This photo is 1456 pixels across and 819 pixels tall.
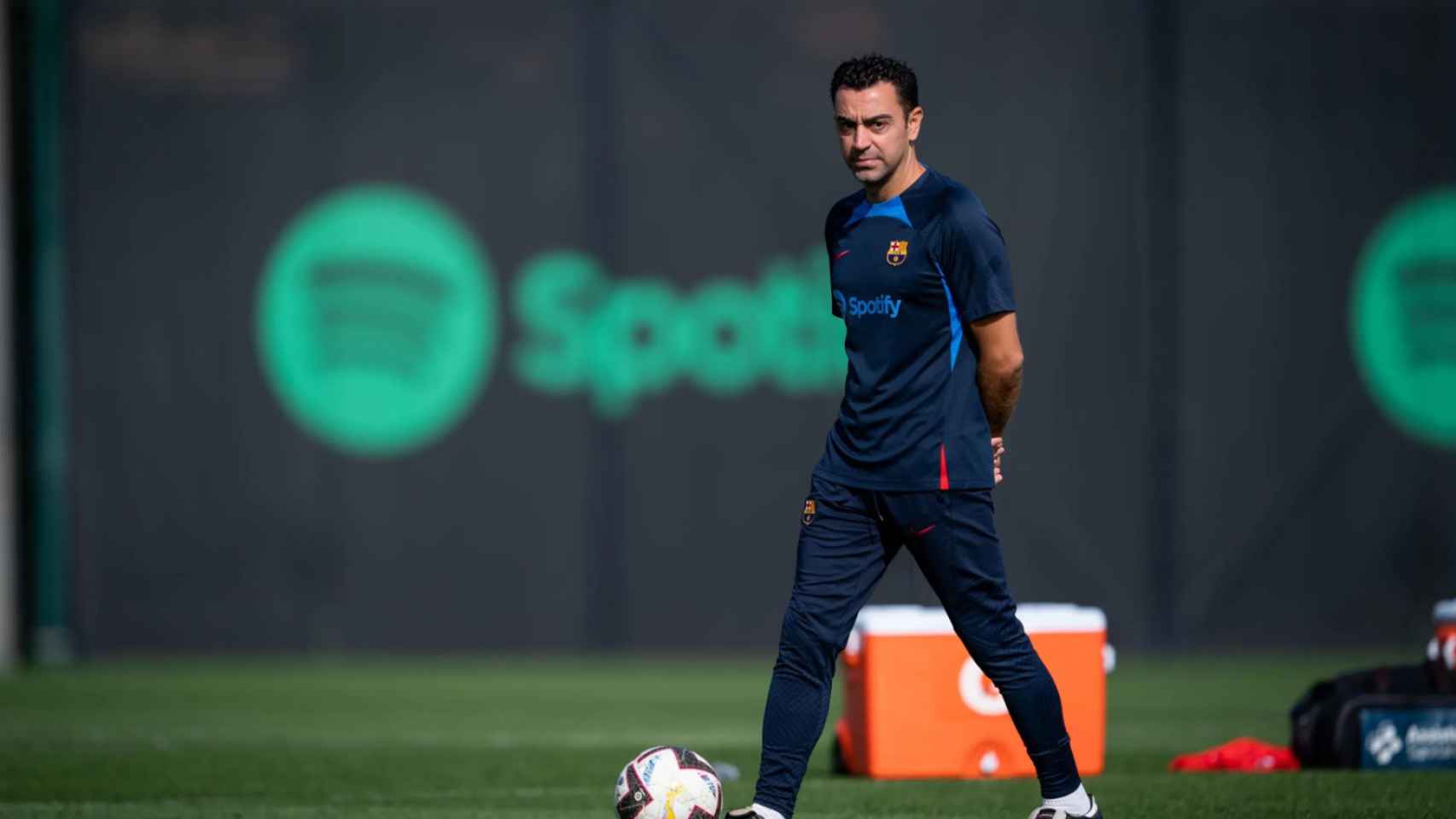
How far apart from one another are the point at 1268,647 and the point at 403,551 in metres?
5.44

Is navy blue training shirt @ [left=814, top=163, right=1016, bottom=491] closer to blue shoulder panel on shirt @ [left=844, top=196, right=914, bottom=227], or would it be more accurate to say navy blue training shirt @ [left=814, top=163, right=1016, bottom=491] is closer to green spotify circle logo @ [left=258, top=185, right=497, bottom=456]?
blue shoulder panel on shirt @ [left=844, top=196, right=914, bottom=227]

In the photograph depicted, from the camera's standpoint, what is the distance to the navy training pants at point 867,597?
15.1 ft

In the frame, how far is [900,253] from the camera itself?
4.58 m

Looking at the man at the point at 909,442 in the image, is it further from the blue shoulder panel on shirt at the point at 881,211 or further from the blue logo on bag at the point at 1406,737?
the blue logo on bag at the point at 1406,737

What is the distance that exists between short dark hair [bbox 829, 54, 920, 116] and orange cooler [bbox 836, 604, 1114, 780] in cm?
216

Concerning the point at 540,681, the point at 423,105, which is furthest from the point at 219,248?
the point at 540,681

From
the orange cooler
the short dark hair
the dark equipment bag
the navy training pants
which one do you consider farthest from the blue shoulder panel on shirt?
the dark equipment bag

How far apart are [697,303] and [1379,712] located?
619 centimetres

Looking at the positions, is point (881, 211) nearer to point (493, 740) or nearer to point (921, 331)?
point (921, 331)

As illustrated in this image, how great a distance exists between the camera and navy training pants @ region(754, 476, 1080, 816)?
15.1 feet

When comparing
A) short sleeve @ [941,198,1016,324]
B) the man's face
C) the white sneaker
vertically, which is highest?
the man's face

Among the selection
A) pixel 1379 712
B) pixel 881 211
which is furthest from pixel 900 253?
pixel 1379 712

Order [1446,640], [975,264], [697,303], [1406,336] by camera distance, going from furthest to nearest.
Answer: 1. [1406,336]
2. [697,303]
3. [1446,640]
4. [975,264]

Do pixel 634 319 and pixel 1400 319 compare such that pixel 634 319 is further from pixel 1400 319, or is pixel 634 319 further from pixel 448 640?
pixel 1400 319
